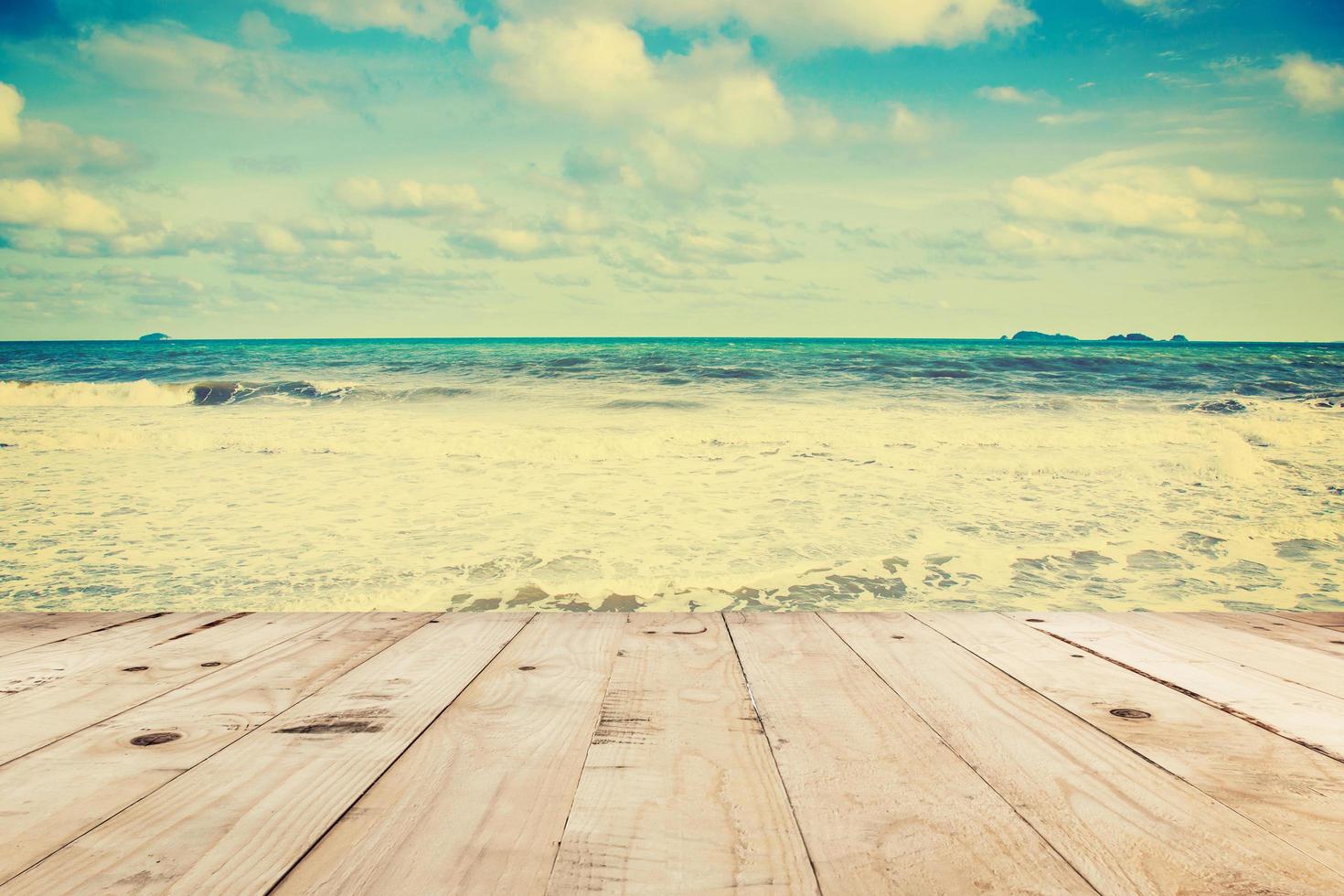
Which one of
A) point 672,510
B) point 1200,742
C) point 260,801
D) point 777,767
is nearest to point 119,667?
point 260,801

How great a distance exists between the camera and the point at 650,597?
3.57 metres

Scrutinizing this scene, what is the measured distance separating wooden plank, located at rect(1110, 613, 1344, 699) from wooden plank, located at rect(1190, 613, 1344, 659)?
1.5 inches

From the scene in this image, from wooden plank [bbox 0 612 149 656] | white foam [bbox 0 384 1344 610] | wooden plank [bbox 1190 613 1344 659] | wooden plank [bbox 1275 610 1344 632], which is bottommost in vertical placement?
white foam [bbox 0 384 1344 610]

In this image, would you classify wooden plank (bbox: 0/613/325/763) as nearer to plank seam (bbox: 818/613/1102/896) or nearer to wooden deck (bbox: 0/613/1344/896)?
wooden deck (bbox: 0/613/1344/896)

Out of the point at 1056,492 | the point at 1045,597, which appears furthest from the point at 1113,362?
the point at 1045,597

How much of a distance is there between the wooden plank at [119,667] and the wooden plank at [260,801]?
0.39 meters

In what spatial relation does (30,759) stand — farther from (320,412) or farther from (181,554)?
(320,412)

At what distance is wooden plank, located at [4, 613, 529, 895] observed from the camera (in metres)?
0.97

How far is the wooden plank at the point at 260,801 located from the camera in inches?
38.0

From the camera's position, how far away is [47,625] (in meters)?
2.21

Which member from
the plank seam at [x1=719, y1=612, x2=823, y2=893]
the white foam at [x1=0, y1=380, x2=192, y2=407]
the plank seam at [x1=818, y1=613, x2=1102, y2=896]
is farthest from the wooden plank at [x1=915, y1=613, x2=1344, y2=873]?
the white foam at [x1=0, y1=380, x2=192, y2=407]

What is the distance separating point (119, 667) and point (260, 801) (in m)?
0.98

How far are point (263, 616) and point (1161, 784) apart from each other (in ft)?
7.67

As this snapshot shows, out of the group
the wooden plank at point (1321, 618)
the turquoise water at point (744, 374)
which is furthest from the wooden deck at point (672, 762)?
the turquoise water at point (744, 374)
